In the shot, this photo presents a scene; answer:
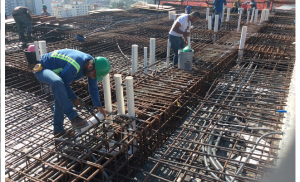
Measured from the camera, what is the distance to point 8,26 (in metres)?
13.2

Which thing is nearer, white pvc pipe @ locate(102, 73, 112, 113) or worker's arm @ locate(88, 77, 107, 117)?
worker's arm @ locate(88, 77, 107, 117)

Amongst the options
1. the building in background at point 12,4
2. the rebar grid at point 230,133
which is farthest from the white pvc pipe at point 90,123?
the building in background at point 12,4

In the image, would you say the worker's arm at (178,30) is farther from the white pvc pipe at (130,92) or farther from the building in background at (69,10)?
the building in background at (69,10)

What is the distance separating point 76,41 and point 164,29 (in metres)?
4.55

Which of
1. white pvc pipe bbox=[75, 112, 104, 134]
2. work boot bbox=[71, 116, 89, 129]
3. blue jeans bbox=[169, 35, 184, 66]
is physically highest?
blue jeans bbox=[169, 35, 184, 66]

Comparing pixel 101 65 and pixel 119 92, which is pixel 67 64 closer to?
pixel 101 65

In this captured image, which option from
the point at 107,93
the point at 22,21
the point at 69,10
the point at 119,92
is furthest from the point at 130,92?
the point at 69,10

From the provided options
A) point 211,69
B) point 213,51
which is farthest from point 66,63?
point 213,51

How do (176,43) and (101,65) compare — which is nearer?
(101,65)

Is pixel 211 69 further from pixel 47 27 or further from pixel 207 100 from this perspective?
pixel 47 27

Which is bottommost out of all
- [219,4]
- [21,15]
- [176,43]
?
[176,43]

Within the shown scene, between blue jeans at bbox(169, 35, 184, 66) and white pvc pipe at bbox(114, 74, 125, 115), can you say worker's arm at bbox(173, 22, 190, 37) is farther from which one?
white pvc pipe at bbox(114, 74, 125, 115)

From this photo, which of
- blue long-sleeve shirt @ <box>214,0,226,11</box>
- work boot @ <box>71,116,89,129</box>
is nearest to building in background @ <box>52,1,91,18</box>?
blue long-sleeve shirt @ <box>214,0,226,11</box>

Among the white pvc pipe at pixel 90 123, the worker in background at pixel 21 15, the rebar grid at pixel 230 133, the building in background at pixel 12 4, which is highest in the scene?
the building in background at pixel 12 4
